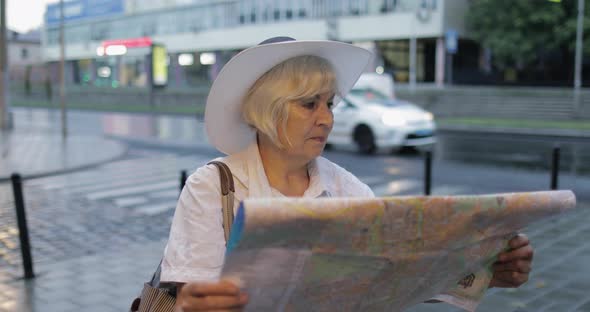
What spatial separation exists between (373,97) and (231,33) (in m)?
40.1

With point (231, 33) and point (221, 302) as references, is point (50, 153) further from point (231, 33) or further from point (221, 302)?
point (231, 33)

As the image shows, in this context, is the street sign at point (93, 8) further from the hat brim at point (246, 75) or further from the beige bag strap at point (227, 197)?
the beige bag strap at point (227, 197)

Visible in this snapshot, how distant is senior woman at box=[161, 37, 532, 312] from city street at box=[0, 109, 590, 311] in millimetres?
2732

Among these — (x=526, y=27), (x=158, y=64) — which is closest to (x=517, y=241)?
(x=526, y=27)

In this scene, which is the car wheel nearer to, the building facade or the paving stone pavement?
the paving stone pavement

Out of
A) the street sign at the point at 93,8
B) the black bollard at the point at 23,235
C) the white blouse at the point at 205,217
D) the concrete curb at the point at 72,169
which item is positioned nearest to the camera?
the white blouse at the point at 205,217

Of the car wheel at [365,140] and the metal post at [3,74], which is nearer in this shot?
the car wheel at [365,140]

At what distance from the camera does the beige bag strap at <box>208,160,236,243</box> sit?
1738 mm

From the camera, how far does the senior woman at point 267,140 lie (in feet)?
5.62

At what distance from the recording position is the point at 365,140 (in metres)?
15.8

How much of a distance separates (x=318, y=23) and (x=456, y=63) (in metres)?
10.9

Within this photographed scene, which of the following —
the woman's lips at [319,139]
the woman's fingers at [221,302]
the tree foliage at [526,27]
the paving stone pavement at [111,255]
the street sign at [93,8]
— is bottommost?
the paving stone pavement at [111,255]

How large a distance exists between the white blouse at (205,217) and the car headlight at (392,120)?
1373cm

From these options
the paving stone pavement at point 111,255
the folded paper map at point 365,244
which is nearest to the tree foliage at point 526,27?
the paving stone pavement at point 111,255
